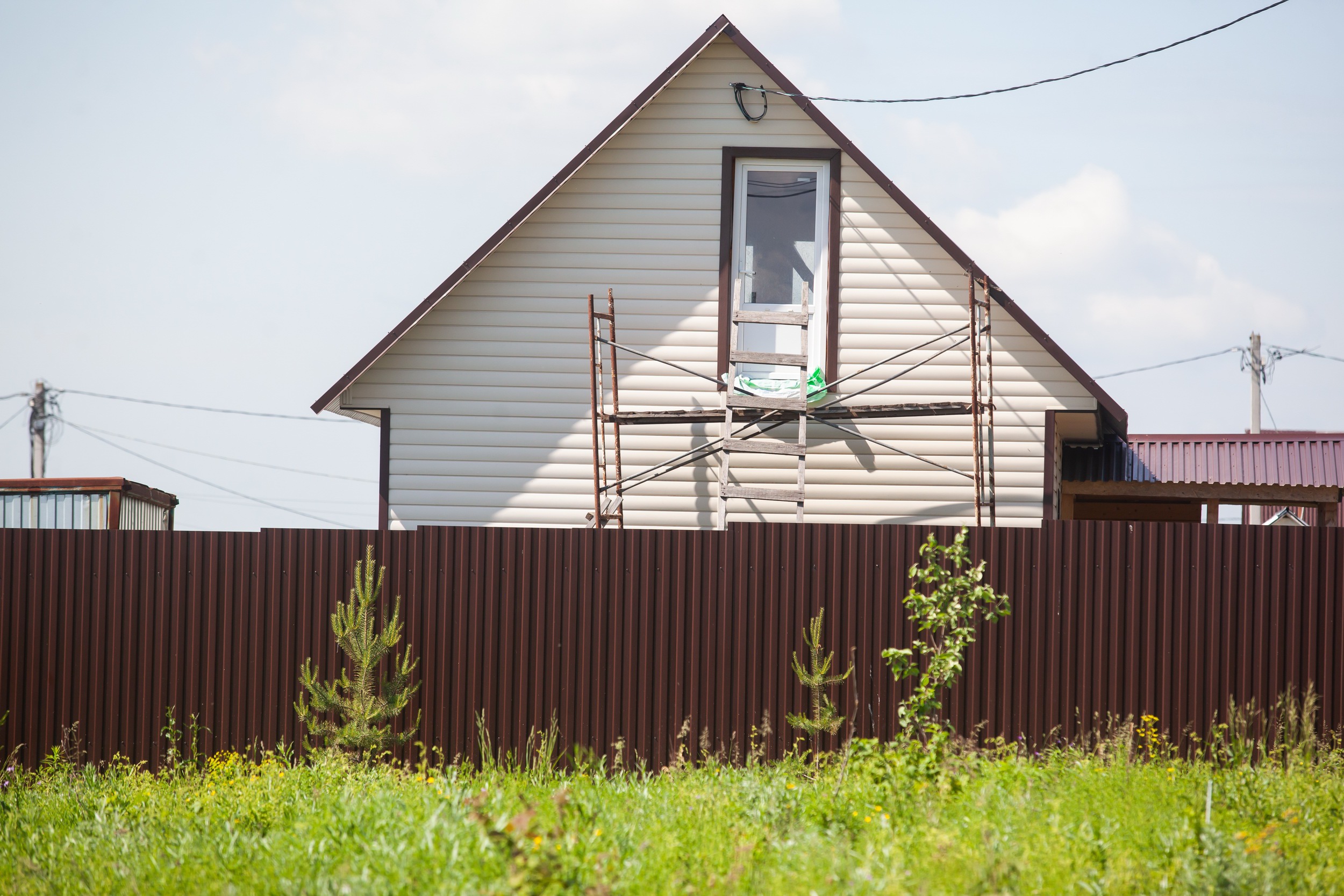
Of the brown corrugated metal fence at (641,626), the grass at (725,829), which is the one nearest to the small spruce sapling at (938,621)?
the brown corrugated metal fence at (641,626)

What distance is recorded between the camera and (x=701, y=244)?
11.3 meters

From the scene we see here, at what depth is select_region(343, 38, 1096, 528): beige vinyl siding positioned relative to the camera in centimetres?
1109

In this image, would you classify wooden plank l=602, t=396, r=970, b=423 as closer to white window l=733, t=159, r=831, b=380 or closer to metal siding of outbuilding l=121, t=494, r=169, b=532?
white window l=733, t=159, r=831, b=380

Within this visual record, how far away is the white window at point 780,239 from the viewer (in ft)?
36.9

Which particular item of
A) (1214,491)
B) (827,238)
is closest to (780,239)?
(827,238)

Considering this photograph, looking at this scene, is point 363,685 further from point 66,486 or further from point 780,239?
point 66,486

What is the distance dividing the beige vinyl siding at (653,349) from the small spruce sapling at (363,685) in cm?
325

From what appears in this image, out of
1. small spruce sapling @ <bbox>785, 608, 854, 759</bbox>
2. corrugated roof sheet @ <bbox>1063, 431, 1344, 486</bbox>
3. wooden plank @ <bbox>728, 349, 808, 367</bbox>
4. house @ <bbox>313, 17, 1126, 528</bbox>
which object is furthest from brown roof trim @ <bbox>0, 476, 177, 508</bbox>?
corrugated roof sheet @ <bbox>1063, 431, 1344, 486</bbox>

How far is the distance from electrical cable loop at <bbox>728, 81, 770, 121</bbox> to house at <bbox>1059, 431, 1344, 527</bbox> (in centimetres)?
664

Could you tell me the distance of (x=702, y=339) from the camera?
11.2 m

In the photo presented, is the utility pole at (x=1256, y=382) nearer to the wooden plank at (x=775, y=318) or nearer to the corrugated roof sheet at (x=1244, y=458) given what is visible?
the corrugated roof sheet at (x=1244, y=458)

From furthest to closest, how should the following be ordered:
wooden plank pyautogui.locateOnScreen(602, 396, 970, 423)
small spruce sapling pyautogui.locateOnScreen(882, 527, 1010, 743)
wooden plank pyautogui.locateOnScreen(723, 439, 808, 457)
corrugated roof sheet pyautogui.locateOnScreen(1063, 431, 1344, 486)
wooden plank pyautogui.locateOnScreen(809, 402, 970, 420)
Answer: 1. corrugated roof sheet pyautogui.locateOnScreen(1063, 431, 1344, 486)
2. wooden plank pyautogui.locateOnScreen(602, 396, 970, 423)
3. wooden plank pyautogui.locateOnScreen(809, 402, 970, 420)
4. wooden plank pyautogui.locateOnScreen(723, 439, 808, 457)
5. small spruce sapling pyautogui.locateOnScreen(882, 527, 1010, 743)

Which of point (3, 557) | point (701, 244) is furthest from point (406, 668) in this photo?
point (701, 244)

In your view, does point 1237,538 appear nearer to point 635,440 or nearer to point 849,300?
point 849,300
